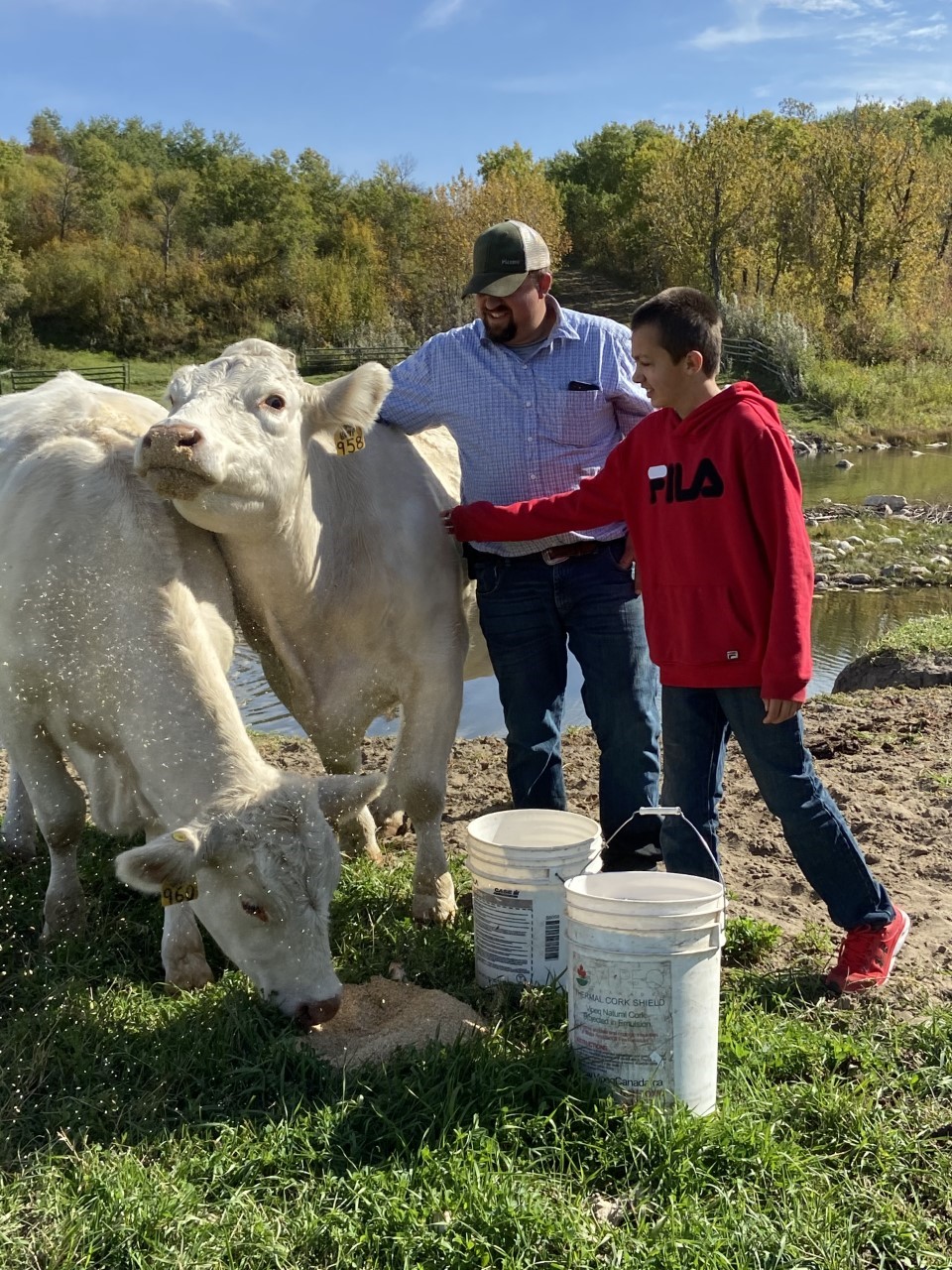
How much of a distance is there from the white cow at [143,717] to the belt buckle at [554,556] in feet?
4.20

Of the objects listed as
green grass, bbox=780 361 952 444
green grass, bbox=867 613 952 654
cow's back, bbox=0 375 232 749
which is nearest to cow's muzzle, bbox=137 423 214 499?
Result: cow's back, bbox=0 375 232 749

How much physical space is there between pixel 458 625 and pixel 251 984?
175 cm

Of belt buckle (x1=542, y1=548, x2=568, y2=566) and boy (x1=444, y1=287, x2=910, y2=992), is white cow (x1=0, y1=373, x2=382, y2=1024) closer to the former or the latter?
boy (x1=444, y1=287, x2=910, y2=992)

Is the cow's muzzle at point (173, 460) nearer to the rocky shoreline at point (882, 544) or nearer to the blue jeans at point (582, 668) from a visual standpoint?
the blue jeans at point (582, 668)

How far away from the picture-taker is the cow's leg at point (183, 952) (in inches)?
155

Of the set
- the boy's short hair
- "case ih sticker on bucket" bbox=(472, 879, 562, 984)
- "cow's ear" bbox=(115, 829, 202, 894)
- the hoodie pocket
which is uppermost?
the boy's short hair

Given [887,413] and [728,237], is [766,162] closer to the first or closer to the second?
[728,237]

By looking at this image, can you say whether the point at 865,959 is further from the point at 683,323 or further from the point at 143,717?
the point at 143,717

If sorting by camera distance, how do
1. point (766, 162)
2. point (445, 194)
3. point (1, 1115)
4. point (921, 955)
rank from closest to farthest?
point (1, 1115)
point (921, 955)
point (766, 162)
point (445, 194)

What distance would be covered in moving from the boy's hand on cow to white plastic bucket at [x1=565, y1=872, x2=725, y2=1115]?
62 centimetres

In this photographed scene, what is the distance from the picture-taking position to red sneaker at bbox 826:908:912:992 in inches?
142

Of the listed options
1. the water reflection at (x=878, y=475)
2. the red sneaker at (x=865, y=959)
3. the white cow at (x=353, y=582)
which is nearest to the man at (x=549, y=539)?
the white cow at (x=353, y=582)

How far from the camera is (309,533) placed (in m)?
4.48

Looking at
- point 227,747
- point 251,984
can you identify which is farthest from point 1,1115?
point 227,747
